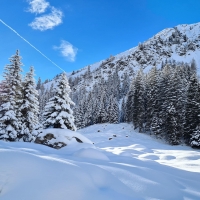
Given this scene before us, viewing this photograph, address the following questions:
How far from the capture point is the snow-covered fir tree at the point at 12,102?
49.5ft

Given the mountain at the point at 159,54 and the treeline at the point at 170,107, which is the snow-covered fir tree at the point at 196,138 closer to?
the treeline at the point at 170,107

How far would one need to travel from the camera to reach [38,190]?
3.04m


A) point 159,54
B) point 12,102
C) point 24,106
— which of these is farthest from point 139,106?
point 159,54

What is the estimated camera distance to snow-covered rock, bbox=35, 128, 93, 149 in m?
11.5

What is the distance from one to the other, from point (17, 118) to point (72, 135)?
720 cm

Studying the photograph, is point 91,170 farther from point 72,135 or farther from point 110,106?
point 110,106

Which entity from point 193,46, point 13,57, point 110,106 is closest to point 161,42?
point 193,46

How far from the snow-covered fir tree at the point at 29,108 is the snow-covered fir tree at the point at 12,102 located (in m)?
0.46

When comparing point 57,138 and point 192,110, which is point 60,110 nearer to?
point 57,138

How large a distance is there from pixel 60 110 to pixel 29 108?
10.3ft

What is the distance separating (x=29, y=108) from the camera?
1728cm

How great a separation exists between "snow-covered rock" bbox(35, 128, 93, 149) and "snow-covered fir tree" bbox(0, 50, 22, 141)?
4428 mm

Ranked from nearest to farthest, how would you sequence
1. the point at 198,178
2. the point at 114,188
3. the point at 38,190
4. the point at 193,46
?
the point at 38,190 → the point at 114,188 → the point at 198,178 → the point at 193,46

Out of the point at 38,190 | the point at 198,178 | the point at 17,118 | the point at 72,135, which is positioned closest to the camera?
the point at 38,190
